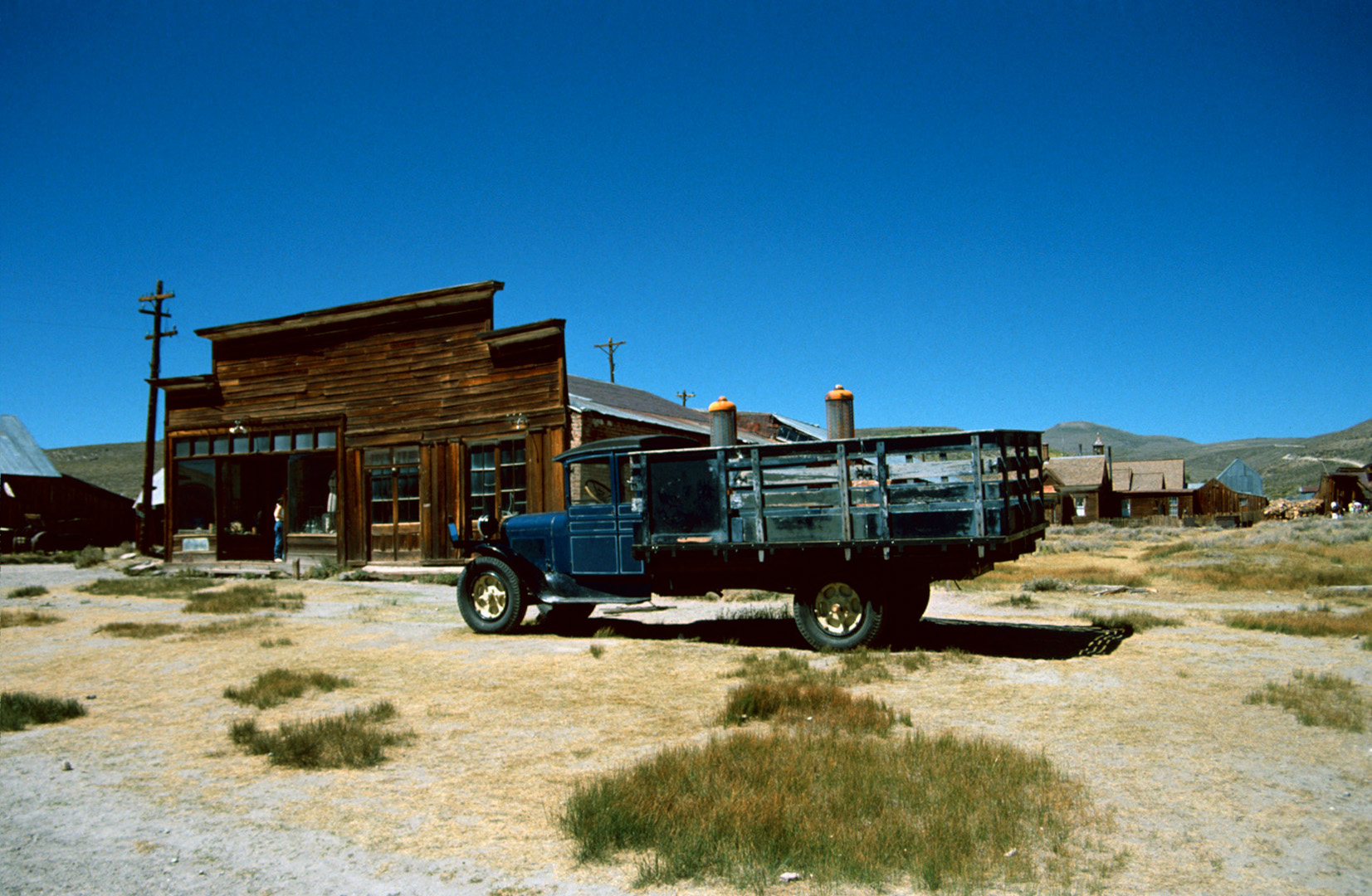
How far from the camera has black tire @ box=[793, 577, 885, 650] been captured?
31.3 ft

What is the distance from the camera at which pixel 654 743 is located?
6012mm

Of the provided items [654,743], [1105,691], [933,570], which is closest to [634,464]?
[933,570]

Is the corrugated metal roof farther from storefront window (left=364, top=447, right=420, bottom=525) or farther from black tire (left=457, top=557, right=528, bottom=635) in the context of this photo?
black tire (left=457, top=557, right=528, bottom=635)

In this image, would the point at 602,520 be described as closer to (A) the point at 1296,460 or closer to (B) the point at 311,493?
(B) the point at 311,493

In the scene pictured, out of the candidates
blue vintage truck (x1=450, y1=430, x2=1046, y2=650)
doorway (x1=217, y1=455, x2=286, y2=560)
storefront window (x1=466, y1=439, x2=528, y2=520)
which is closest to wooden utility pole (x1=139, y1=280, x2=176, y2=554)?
doorway (x1=217, y1=455, x2=286, y2=560)

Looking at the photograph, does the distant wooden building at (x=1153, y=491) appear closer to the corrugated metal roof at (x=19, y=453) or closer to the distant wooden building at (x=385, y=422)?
the distant wooden building at (x=385, y=422)

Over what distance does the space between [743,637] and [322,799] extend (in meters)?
6.60

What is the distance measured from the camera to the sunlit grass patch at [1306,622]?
10.4 m

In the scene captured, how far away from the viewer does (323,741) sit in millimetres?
5945

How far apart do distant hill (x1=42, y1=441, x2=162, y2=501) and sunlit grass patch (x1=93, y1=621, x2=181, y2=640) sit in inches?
2418

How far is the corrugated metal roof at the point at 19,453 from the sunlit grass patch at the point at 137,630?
3386 cm

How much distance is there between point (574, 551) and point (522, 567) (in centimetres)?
84

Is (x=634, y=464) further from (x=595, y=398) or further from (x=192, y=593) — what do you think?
(x=595, y=398)

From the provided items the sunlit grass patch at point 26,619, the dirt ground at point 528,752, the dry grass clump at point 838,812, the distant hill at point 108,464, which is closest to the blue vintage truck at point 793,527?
the dirt ground at point 528,752
